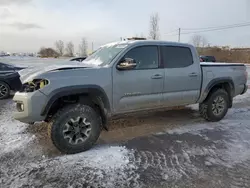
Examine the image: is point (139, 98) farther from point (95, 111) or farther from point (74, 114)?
point (74, 114)

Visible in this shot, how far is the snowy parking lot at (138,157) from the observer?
3.21m

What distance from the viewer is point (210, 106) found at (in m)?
5.85

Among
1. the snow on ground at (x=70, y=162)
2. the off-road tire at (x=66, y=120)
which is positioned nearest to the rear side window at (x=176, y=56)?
the off-road tire at (x=66, y=120)

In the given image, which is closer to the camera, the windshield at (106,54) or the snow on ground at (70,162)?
the snow on ground at (70,162)

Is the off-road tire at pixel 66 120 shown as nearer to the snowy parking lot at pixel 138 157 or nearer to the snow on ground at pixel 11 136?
the snowy parking lot at pixel 138 157

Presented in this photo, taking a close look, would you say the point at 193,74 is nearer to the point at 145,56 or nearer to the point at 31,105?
the point at 145,56

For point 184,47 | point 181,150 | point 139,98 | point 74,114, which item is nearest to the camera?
point 74,114

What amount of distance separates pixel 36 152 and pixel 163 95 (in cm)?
266

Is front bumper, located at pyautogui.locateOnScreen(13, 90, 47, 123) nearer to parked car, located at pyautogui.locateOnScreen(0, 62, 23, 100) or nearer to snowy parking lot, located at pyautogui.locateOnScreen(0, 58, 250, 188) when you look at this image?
snowy parking lot, located at pyautogui.locateOnScreen(0, 58, 250, 188)

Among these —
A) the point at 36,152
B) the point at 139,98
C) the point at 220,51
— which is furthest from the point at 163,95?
the point at 220,51

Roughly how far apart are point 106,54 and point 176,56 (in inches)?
61.2

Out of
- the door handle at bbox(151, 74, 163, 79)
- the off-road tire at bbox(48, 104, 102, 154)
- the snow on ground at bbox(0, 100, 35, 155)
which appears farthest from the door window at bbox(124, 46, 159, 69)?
the snow on ground at bbox(0, 100, 35, 155)

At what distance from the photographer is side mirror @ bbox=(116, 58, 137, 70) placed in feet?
13.8

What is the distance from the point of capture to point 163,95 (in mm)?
4910
